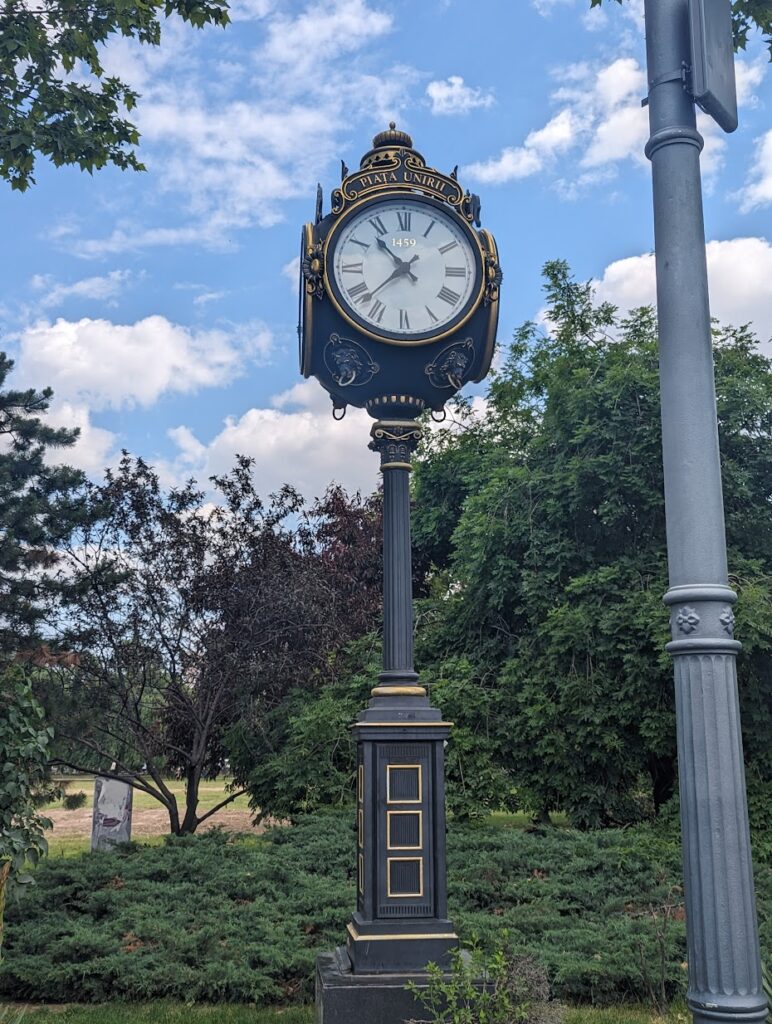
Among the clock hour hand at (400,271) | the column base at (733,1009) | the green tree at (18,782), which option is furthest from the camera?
the green tree at (18,782)

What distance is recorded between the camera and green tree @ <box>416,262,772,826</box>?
10.9 metres

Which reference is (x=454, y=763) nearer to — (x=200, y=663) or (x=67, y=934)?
(x=200, y=663)

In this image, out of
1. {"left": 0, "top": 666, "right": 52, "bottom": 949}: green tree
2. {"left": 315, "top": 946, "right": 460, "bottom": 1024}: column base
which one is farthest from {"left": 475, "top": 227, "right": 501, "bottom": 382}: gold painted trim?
{"left": 0, "top": 666, "right": 52, "bottom": 949}: green tree

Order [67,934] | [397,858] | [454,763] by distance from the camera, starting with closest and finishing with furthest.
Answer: [397,858]
[67,934]
[454,763]

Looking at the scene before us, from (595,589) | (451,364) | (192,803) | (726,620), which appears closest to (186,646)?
(192,803)

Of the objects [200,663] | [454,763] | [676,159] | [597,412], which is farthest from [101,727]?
[676,159]

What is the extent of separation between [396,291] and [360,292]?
0.22 metres

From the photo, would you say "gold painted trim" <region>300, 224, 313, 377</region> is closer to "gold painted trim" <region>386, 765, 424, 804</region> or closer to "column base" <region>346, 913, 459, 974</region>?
"gold painted trim" <region>386, 765, 424, 804</region>

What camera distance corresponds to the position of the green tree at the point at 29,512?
34.4 ft

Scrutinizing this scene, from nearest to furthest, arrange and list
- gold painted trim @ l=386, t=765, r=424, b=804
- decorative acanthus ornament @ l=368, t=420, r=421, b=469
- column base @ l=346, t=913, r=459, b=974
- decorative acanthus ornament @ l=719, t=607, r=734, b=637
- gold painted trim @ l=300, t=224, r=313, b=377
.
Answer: decorative acanthus ornament @ l=719, t=607, r=734, b=637, column base @ l=346, t=913, r=459, b=974, gold painted trim @ l=386, t=765, r=424, b=804, gold painted trim @ l=300, t=224, r=313, b=377, decorative acanthus ornament @ l=368, t=420, r=421, b=469

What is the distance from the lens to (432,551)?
61.0 ft

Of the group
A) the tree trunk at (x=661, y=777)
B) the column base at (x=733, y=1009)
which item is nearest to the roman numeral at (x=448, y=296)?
the column base at (x=733, y=1009)

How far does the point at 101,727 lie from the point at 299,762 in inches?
97.0

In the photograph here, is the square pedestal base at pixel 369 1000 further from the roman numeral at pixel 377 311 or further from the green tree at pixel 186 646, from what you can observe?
the green tree at pixel 186 646
